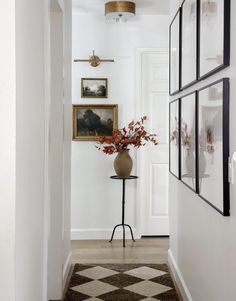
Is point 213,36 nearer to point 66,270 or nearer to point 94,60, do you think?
point 66,270

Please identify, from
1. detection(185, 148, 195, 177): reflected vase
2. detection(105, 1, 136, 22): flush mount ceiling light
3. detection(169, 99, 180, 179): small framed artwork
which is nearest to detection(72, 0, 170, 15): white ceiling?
detection(105, 1, 136, 22): flush mount ceiling light

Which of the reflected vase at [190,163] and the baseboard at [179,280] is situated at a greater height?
the reflected vase at [190,163]

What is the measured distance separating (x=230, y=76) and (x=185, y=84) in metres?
1.10

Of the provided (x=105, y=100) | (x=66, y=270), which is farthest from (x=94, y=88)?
(x=66, y=270)

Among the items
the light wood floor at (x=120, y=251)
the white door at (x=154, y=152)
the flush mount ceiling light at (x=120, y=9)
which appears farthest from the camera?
the white door at (x=154, y=152)

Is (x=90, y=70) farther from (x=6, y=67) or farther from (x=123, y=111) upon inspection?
(x=6, y=67)

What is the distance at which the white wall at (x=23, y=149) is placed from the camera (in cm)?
161

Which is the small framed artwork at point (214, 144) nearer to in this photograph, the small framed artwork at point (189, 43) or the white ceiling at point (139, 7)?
the small framed artwork at point (189, 43)

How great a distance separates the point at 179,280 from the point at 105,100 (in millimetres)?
2387

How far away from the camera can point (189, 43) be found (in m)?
2.85

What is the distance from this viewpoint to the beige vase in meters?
4.79

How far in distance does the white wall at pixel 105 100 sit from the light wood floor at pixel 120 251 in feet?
0.80

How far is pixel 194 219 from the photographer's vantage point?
9.34ft

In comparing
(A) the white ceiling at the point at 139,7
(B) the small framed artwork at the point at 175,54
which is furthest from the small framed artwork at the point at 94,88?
(B) the small framed artwork at the point at 175,54
